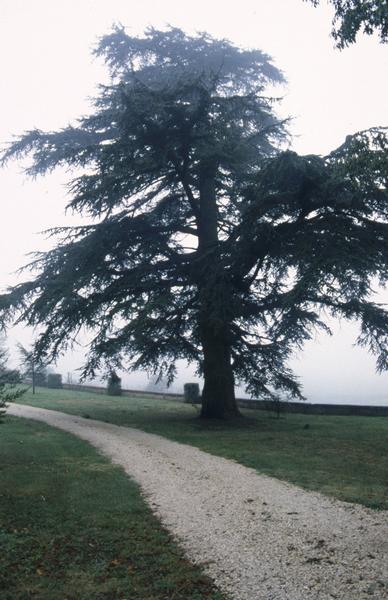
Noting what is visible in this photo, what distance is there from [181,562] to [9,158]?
19.7 m

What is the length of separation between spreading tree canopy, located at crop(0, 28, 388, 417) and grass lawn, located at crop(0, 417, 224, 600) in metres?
6.87

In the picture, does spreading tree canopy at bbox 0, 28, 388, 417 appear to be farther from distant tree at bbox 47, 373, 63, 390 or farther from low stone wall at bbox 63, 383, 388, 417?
distant tree at bbox 47, 373, 63, 390

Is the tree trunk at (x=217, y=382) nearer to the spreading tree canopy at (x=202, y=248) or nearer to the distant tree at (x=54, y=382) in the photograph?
the spreading tree canopy at (x=202, y=248)

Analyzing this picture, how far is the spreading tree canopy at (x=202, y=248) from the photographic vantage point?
44.7ft

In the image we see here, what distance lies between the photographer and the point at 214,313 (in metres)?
14.8

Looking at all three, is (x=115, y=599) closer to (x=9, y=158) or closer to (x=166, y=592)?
(x=166, y=592)

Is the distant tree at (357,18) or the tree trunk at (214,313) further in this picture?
the tree trunk at (214,313)

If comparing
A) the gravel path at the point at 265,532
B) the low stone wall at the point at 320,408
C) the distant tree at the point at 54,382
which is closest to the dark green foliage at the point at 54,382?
the distant tree at the point at 54,382

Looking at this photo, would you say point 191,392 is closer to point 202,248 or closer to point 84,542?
point 202,248

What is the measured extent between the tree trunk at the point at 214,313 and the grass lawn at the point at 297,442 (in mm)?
1053

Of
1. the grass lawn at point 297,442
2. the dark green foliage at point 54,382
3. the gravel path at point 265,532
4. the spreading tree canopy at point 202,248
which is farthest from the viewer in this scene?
the dark green foliage at point 54,382

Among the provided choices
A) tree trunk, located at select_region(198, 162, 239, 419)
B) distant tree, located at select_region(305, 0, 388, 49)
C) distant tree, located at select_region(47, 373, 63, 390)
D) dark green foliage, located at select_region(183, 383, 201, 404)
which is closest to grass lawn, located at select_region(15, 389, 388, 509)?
tree trunk, located at select_region(198, 162, 239, 419)

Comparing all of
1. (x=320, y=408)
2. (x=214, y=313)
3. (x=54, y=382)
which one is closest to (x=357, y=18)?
(x=214, y=313)

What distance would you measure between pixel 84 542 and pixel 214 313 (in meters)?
9.14
